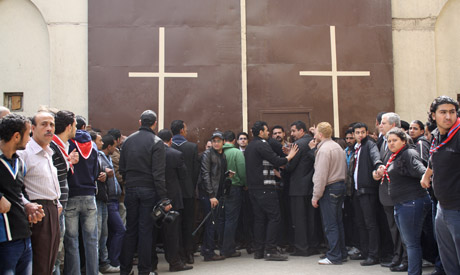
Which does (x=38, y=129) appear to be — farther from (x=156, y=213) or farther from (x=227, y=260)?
(x=227, y=260)

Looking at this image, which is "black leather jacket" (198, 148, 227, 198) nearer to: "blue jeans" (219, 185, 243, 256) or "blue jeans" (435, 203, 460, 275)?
"blue jeans" (219, 185, 243, 256)

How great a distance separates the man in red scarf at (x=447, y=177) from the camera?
4301 millimetres

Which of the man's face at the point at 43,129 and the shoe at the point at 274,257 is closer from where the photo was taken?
the man's face at the point at 43,129

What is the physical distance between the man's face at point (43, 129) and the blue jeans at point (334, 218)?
4178 mm

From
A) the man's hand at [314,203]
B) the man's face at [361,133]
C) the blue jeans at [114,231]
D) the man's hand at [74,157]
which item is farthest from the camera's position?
the man's hand at [314,203]

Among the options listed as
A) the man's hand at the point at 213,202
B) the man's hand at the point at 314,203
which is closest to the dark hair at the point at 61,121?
the man's hand at the point at 213,202

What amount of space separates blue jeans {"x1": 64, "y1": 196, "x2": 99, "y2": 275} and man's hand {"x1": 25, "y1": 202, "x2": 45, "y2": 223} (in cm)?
126

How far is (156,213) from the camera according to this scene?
598cm

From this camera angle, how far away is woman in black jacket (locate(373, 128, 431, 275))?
541 cm

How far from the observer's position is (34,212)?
3904 millimetres

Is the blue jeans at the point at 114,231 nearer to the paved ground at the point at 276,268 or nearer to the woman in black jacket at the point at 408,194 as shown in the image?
the paved ground at the point at 276,268

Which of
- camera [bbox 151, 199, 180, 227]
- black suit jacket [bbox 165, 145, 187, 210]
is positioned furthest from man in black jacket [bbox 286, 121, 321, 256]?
camera [bbox 151, 199, 180, 227]

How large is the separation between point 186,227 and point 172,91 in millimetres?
3273

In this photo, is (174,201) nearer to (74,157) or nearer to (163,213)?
(163,213)
